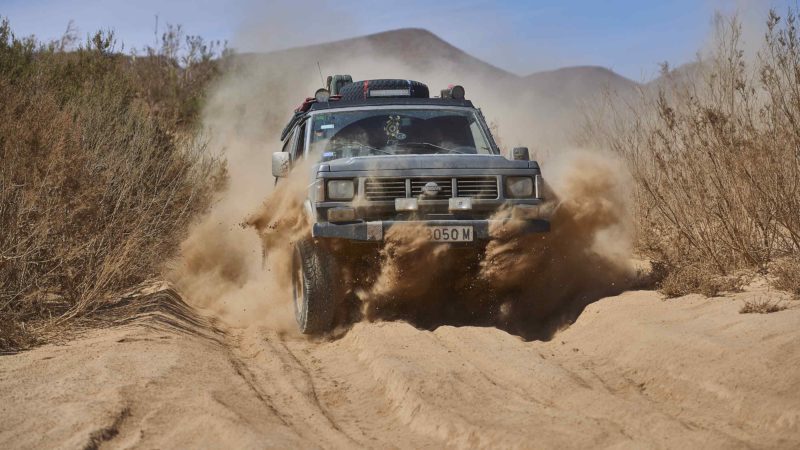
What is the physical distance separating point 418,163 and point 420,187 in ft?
0.65

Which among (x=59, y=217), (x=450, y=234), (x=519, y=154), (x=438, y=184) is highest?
(x=519, y=154)

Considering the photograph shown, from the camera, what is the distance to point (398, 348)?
6.96 m

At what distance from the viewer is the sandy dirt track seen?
186 inches

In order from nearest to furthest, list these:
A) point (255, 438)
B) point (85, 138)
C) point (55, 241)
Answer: point (255, 438), point (55, 241), point (85, 138)

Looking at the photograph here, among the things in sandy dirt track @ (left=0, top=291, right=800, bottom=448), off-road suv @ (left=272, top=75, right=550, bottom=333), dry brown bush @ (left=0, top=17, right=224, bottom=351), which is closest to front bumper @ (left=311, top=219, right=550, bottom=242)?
off-road suv @ (left=272, top=75, right=550, bottom=333)

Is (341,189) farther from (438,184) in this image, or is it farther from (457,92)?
(457,92)

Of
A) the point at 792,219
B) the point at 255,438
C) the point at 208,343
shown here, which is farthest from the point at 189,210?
the point at 255,438

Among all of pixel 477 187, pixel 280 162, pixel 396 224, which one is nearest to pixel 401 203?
pixel 396 224

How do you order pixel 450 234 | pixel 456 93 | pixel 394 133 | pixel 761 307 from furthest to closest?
1. pixel 456 93
2. pixel 394 133
3. pixel 450 234
4. pixel 761 307

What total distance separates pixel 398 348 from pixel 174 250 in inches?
240


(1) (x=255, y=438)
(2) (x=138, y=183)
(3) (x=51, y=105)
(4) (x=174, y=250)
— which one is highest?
(3) (x=51, y=105)

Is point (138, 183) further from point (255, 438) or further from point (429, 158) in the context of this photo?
point (255, 438)

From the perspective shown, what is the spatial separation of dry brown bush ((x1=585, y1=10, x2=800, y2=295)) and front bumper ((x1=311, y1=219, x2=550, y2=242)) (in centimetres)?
160

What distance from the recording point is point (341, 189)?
7742 mm
